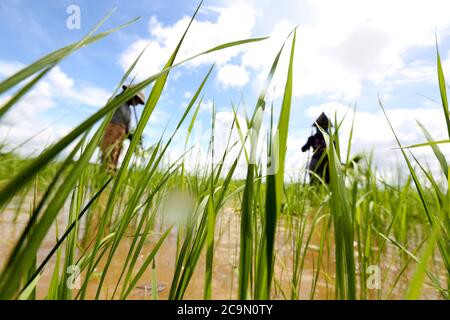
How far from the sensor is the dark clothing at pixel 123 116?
535cm

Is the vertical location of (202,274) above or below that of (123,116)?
below

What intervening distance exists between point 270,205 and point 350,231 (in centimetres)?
12

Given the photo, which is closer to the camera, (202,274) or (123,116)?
(202,274)

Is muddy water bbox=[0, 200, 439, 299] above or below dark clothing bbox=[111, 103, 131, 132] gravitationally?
below

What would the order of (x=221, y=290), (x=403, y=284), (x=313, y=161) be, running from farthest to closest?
(x=313, y=161), (x=403, y=284), (x=221, y=290)

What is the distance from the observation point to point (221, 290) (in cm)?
113

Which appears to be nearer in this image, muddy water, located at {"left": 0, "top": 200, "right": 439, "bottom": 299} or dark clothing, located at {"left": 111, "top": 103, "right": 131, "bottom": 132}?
muddy water, located at {"left": 0, "top": 200, "right": 439, "bottom": 299}

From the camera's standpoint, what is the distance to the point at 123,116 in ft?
17.4

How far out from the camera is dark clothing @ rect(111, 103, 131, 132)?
535cm
